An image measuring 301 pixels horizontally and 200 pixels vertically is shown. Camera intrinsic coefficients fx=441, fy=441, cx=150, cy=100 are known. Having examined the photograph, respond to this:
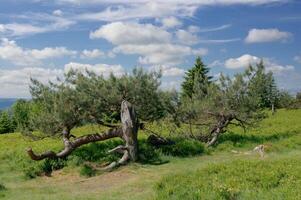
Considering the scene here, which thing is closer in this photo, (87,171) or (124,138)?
(87,171)

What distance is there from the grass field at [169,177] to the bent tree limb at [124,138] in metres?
0.45

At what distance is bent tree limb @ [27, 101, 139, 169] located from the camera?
2033 cm

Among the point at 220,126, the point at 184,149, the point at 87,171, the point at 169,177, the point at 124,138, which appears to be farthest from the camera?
the point at 220,126

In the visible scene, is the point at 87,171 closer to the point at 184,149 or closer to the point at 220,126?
the point at 184,149

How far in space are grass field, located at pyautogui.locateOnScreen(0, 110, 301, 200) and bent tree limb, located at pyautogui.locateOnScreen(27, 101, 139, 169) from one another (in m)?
0.45

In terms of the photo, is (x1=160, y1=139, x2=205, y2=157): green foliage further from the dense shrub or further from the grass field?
the dense shrub

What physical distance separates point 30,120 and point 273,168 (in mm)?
13781

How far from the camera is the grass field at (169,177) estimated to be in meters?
11.9

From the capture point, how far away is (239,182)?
491 inches

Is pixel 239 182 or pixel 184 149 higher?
pixel 239 182

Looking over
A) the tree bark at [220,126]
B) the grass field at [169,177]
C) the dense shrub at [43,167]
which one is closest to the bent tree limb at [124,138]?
the dense shrub at [43,167]

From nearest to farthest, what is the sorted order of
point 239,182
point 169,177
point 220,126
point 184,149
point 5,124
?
point 239,182
point 169,177
point 184,149
point 220,126
point 5,124

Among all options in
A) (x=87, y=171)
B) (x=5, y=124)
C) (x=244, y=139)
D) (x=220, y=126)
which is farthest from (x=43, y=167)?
(x=5, y=124)

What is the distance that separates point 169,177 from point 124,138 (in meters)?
7.81
